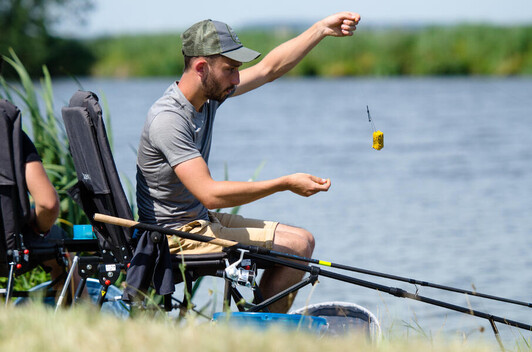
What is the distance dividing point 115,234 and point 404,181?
8.43 m

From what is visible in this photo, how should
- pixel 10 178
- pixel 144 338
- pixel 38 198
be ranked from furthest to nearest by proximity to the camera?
1. pixel 38 198
2. pixel 10 178
3. pixel 144 338

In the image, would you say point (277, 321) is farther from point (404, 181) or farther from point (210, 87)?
point (404, 181)

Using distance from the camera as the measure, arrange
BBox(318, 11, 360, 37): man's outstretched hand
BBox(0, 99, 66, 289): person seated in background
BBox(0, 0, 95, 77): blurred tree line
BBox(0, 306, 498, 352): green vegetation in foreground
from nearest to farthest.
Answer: BBox(0, 306, 498, 352): green vegetation in foreground < BBox(0, 99, 66, 289): person seated in background < BBox(318, 11, 360, 37): man's outstretched hand < BBox(0, 0, 95, 77): blurred tree line

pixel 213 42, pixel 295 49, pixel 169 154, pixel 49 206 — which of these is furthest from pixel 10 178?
pixel 295 49

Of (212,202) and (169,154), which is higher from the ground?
(169,154)

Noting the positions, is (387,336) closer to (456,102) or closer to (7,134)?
(7,134)

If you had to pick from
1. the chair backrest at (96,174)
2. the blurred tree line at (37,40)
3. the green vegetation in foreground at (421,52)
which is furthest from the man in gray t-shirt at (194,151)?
the blurred tree line at (37,40)

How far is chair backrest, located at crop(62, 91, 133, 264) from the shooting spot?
328 cm

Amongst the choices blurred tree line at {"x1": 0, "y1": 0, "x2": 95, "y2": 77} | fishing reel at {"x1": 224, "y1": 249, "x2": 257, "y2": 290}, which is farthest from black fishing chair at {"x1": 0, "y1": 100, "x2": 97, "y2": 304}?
blurred tree line at {"x1": 0, "y1": 0, "x2": 95, "y2": 77}

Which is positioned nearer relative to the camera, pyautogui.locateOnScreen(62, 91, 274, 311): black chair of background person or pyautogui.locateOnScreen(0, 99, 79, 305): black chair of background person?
pyautogui.locateOnScreen(62, 91, 274, 311): black chair of background person

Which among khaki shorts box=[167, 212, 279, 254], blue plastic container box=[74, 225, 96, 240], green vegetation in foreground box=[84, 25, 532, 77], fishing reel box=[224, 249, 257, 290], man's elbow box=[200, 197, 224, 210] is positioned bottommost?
fishing reel box=[224, 249, 257, 290]

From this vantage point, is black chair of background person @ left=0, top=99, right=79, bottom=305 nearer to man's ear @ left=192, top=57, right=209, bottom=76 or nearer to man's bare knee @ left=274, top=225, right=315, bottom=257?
man's ear @ left=192, top=57, right=209, bottom=76

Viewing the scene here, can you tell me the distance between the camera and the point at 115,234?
11.0ft

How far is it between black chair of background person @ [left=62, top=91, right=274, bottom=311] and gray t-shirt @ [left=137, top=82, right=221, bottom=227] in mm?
202
